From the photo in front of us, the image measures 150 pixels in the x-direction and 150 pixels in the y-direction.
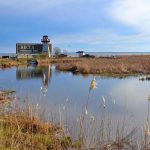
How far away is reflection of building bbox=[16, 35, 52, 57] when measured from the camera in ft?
231

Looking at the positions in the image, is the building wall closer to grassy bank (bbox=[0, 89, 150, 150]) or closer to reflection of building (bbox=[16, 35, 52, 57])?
reflection of building (bbox=[16, 35, 52, 57])

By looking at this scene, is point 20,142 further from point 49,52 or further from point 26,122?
point 49,52

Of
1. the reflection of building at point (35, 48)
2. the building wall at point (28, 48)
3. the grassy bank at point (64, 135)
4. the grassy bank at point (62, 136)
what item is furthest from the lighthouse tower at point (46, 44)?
the grassy bank at point (62, 136)

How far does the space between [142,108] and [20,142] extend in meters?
8.83

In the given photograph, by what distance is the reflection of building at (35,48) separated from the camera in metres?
70.3

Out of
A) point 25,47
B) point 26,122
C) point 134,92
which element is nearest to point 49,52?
point 25,47

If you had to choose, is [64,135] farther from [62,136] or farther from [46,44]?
[46,44]

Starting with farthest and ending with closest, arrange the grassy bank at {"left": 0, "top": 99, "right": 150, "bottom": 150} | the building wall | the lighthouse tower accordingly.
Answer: the lighthouse tower < the building wall < the grassy bank at {"left": 0, "top": 99, "right": 150, "bottom": 150}

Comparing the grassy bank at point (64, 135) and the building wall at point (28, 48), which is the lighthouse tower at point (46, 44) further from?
the grassy bank at point (64, 135)

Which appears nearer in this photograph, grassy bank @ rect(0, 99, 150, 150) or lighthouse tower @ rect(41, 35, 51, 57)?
grassy bank @ rect(0, 99, 150, 150)

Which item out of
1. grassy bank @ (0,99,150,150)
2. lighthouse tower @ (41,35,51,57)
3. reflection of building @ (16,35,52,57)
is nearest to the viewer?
grassy bank @ (0,99,150,150)

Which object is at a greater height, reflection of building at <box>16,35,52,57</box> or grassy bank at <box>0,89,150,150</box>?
reflection of building at <box>16,35,52,57</box>

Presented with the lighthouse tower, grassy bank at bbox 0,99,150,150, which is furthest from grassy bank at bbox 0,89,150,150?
the lighthouse tower

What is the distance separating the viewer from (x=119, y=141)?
795 cm
